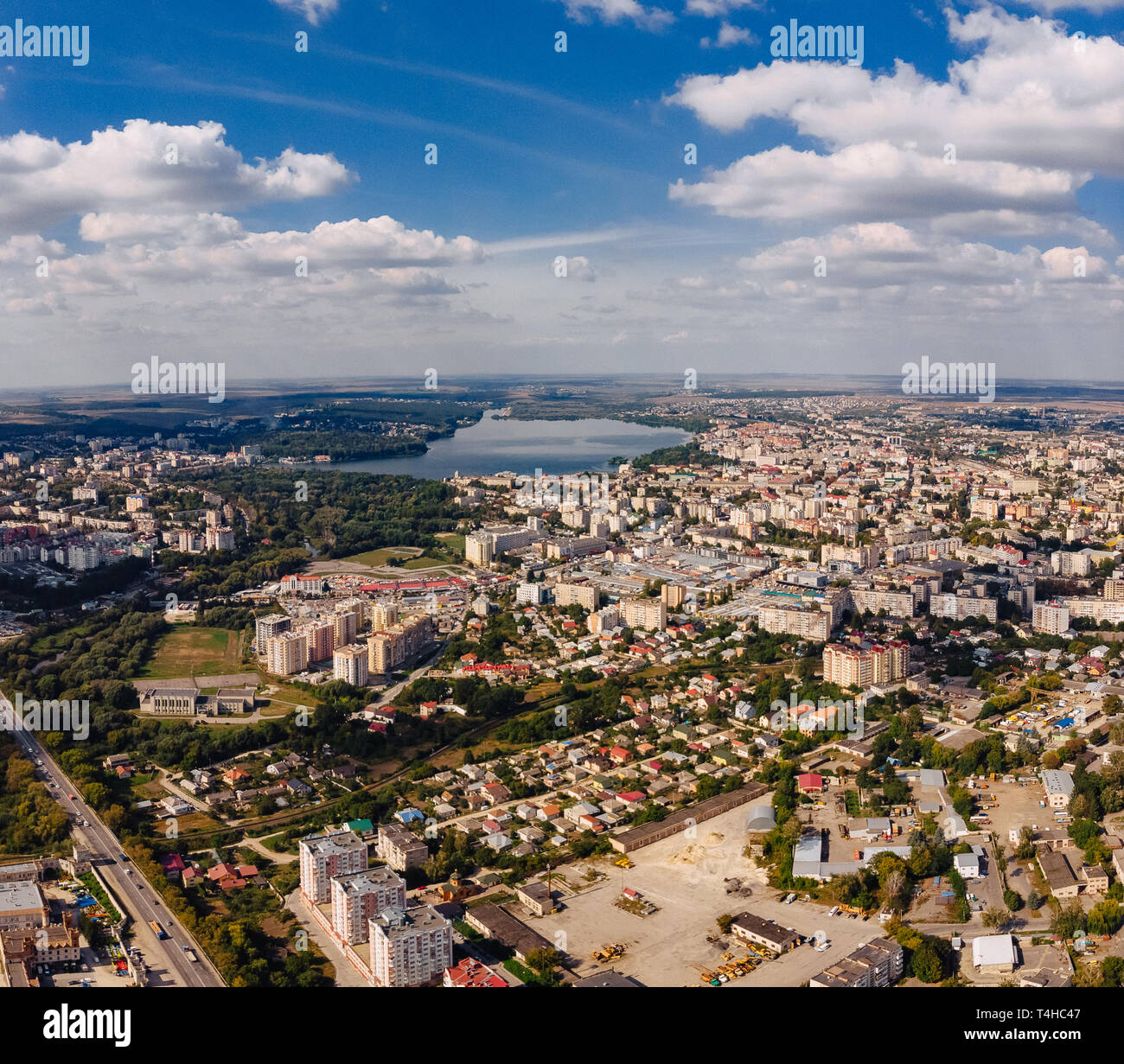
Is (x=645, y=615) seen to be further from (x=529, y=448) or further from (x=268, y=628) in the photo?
(x=529, y=448)

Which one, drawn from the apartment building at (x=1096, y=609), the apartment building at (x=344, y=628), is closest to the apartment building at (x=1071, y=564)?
the apartment building at (x=1096, y=609)

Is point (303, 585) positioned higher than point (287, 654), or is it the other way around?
point (303, 585)

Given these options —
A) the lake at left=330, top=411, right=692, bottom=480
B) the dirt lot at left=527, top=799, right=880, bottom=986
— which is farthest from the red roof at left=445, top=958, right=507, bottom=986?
the lake at left=330, top=411, right=692, bottom=480

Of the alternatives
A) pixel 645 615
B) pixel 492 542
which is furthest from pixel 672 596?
pixel 492 542

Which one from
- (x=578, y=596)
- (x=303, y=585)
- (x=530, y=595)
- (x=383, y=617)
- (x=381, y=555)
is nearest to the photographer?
(x=383, y=617)

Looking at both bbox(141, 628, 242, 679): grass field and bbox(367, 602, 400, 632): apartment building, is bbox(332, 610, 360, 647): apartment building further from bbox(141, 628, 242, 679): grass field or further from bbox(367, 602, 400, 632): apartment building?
bbox(141, 628, 242, 679): grass field
